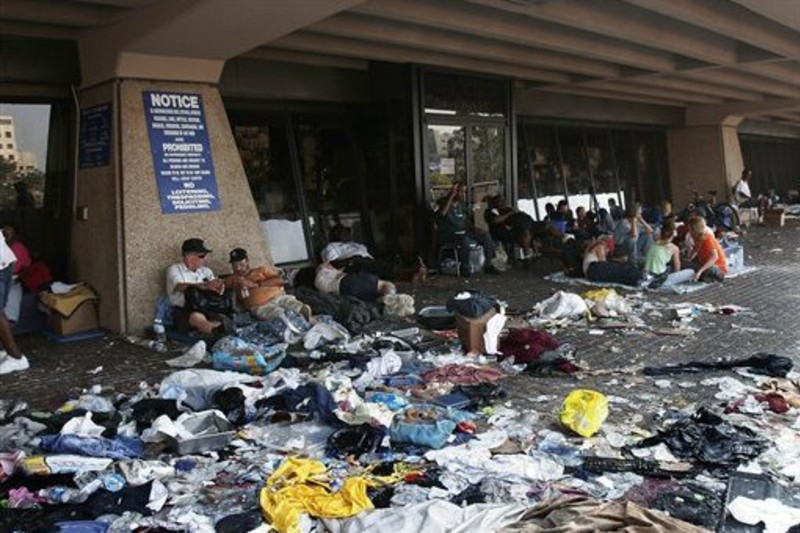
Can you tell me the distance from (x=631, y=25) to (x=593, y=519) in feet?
29.0

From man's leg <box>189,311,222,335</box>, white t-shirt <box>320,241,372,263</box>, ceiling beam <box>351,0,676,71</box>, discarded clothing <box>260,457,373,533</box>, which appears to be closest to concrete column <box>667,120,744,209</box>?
ceiling beam <box>351,0,676,71</box>

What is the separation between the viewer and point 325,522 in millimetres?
3553

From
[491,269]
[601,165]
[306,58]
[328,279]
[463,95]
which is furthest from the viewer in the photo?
[601,165]

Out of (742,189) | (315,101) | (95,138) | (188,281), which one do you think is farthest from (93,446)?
(742,189)

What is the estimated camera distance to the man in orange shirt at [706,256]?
10.4 meters

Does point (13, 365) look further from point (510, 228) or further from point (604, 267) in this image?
point (510, 228)

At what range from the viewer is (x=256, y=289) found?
8227mm

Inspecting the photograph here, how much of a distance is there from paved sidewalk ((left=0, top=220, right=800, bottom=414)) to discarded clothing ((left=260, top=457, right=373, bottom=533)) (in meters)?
1.94

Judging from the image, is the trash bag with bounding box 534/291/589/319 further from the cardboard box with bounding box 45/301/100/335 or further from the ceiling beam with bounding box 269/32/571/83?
the cardboard box with bounding box 45/301/100/335

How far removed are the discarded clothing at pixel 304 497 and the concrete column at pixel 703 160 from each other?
20.0 metres

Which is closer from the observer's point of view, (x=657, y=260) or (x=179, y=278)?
(x=179, y=278)

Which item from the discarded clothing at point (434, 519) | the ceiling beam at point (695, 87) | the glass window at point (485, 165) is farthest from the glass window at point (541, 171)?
the discarded clothing at point (434, 519)

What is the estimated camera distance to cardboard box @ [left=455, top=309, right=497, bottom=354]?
22.1 ft

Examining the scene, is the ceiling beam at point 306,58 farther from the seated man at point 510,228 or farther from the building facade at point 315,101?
the seated man at point 510,228
